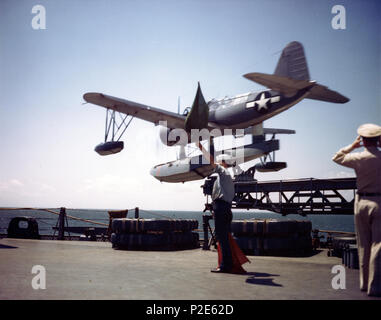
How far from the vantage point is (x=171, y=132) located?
26.3m

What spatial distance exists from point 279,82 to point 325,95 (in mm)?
4688

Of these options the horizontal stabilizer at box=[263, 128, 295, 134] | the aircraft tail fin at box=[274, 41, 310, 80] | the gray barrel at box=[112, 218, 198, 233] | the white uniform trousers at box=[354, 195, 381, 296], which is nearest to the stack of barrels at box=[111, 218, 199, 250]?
the gray barrel at box=[112, 218, 198, 233]

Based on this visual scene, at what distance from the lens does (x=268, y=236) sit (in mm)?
9430

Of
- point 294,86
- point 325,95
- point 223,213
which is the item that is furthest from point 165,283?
point 325,95

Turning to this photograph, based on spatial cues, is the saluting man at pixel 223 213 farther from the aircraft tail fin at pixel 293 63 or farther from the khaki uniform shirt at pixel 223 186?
the aircraft tail fin at pixel 293 63

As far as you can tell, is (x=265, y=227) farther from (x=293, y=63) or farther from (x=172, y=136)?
(x=172, y=136)

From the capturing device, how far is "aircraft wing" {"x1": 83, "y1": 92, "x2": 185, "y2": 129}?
841 inches

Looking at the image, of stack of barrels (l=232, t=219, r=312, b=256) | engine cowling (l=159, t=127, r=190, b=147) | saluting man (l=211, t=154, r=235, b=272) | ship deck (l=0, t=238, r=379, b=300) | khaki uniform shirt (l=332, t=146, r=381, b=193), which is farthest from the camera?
engine cowling (l=159, t=127, r=190, b=147)

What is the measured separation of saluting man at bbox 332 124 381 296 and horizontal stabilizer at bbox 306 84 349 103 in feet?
55.1

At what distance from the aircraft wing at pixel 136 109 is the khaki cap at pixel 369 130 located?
18.6 m

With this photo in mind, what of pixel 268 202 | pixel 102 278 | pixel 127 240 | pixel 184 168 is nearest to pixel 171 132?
pixel 184 168

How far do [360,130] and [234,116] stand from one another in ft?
57.5

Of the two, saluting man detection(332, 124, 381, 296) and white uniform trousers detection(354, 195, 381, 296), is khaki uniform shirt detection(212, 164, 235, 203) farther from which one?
white uniform trousers detection(354, 195, 381, 296)

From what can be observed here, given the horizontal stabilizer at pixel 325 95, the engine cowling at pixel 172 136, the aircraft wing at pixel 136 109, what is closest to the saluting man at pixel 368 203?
the horizontal stabilizer at pixel 325 95
